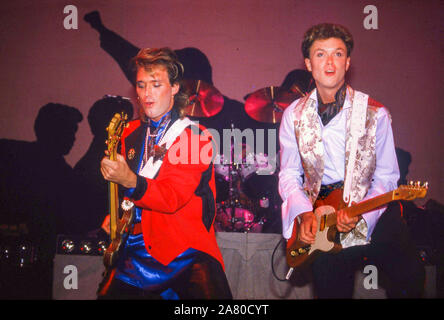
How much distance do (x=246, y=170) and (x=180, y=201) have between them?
2.79 metres

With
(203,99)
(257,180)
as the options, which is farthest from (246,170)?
(203,99)

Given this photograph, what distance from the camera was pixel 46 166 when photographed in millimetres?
4887

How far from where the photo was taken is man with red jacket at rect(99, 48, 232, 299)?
6.52ft

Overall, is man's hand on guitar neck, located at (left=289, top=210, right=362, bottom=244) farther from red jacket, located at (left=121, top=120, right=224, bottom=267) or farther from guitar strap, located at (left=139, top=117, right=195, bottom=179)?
guitar strap, located at (left=139, top=117, right=195, bottom=179)

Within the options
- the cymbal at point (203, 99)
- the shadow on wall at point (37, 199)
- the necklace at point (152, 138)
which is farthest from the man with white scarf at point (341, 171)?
the shadow on wall at point (37, 199)

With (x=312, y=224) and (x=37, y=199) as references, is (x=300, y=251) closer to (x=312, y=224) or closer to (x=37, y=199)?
(x=312, y=224)

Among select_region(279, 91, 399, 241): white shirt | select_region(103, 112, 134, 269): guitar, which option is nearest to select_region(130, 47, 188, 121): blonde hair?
select_region(103, 112, 134, 269): guitar

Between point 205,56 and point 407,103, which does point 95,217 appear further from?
point 407,103

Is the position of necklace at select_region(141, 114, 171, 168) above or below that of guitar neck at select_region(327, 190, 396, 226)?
above

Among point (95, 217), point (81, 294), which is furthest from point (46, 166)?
point (81, 294)

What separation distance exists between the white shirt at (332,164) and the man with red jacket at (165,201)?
502mm

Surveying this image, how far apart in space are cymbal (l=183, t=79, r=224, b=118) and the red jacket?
95.8 inches

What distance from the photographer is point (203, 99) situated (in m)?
4.71
